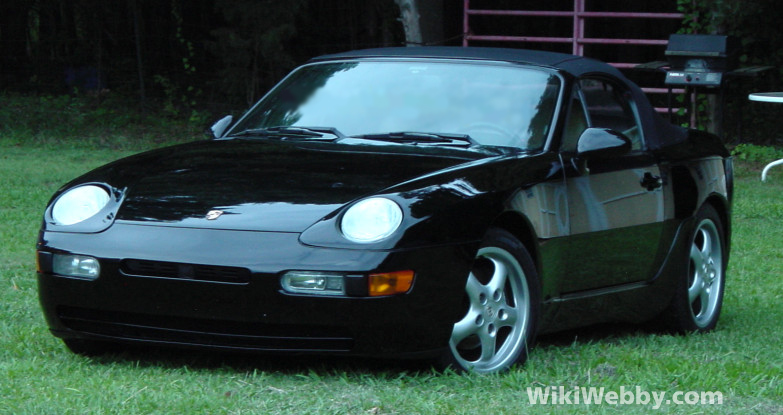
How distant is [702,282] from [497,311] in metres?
1.89

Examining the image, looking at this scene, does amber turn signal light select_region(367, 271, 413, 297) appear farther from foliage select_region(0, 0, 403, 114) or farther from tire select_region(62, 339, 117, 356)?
foliage select_region(0, 0, 403, 114)

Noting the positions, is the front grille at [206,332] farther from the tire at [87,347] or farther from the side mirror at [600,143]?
the side mirror at [600,143]

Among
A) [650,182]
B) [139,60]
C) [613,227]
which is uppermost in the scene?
[650,182]

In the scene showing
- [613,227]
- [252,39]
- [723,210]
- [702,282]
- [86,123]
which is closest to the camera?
[613,227]

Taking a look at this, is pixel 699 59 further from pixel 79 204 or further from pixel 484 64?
pixel 79 204

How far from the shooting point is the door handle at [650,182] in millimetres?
5887

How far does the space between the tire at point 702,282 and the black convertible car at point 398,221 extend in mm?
20

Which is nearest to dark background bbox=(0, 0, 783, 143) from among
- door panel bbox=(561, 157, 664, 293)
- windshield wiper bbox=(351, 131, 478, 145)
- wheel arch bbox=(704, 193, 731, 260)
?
wheel arch bbox=(704, 193, 731, 260)

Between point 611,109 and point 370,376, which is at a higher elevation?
point 611,109

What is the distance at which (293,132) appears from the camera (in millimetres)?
5715

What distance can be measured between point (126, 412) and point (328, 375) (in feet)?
2.88

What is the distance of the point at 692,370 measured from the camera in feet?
16.2

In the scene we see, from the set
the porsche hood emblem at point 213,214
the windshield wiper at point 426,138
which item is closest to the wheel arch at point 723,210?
the windshield wiper at point 426,138

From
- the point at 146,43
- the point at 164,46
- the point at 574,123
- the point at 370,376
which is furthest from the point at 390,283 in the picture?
the point at 146,43
